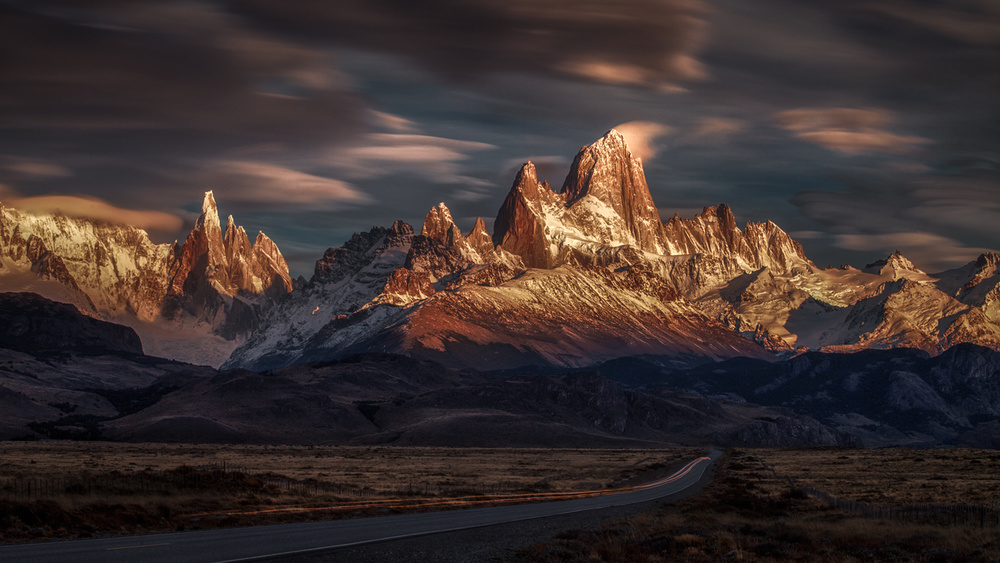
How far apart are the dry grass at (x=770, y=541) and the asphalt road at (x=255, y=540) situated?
7091mm

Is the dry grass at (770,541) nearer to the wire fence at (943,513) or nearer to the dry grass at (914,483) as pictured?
the wire fence at (943,513)

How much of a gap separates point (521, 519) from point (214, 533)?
17172 mm

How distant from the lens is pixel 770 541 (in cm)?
3834

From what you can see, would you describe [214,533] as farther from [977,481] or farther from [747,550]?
[977,481]

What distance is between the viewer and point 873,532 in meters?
39.5

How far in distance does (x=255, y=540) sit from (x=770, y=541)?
20.3 m

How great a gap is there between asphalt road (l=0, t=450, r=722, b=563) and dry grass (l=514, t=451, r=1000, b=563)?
23.3ft

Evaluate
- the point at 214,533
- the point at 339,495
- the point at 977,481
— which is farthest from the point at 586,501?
the point at 977,481

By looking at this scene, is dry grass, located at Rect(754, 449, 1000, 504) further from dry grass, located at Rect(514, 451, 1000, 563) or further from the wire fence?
dry grass, located at Rect(514, 451, 1000, 563)

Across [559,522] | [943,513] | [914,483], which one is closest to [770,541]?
[943,513]

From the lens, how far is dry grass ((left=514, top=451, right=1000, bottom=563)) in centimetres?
3375

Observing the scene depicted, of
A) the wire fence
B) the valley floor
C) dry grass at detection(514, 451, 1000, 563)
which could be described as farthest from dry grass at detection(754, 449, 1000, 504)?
dry grass at detection(514, 451, 1000, 563)

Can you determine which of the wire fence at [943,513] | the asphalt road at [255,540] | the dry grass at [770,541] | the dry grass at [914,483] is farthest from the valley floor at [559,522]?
the asphalt road at [255,540]

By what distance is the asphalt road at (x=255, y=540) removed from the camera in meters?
31.5
